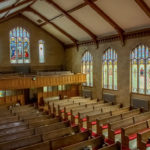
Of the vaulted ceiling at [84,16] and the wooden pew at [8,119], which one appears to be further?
the vaulted ceiling at [84,16]

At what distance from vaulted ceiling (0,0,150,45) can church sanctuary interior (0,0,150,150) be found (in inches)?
2.3

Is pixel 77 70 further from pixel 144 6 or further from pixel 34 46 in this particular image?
pixel 144 6

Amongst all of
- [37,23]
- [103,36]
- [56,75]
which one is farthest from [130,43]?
[37,23]

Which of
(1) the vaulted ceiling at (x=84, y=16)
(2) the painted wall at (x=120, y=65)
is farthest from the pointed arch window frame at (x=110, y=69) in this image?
(1) the vaulted ceiling at (x=84, y=16)

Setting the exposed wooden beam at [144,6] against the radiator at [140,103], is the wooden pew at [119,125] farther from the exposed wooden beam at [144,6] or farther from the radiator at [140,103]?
the exposed wooden beam at [144,6]

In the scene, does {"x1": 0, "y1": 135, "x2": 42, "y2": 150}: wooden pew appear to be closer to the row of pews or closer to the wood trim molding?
the row of pews

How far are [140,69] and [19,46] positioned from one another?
1227 centimetres

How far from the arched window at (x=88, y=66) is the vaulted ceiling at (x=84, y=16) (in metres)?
1.66

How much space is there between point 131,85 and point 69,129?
311 inches

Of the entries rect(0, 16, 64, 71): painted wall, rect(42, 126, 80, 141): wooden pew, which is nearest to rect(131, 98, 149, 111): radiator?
rect(42, 126, 80, 141): wooden pew

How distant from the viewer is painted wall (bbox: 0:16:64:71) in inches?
730

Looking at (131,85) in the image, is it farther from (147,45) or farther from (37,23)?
(37,23)

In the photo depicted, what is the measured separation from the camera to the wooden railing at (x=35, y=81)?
14.9 meters

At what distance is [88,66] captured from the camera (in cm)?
1823
